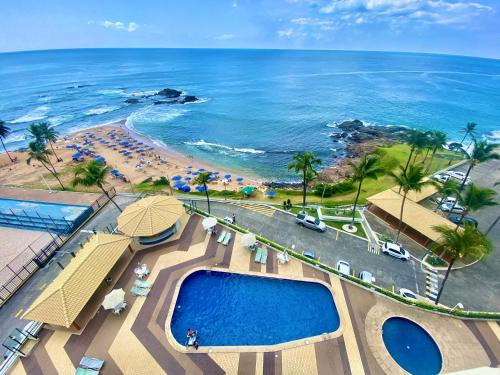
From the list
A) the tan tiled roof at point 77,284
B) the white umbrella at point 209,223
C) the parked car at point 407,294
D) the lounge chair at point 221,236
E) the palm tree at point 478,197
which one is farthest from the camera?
the white umbrella at point 209,223

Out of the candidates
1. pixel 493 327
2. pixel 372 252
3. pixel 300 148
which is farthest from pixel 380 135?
pixel 493 327

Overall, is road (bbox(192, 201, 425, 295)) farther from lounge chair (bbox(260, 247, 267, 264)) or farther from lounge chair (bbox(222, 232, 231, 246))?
lounge chair (bbox(222, 232, 231, 246))

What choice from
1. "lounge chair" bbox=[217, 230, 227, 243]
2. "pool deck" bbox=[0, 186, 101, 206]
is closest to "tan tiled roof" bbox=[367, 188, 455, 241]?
"lounge chair" bbox=[217, 230, 227, 243]

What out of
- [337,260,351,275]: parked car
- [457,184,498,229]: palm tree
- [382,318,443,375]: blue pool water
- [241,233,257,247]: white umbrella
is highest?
[457,184,498,229]: palm tree

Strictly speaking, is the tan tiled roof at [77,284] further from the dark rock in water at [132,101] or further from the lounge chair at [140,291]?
the dark rock in water at [132,101]

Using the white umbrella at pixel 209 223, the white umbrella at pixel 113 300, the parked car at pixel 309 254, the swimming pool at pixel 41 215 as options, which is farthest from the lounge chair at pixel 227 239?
the swimming pool at pixel 41 215

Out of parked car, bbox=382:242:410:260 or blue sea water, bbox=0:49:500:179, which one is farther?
blue sea water, bbox=0:49:500:179

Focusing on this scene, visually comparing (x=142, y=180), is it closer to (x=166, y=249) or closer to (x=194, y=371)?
(x=166, y=249)
